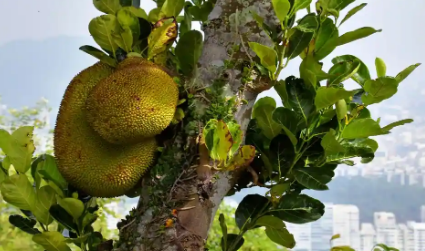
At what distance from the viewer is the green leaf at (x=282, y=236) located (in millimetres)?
684

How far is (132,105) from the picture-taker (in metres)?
0.61

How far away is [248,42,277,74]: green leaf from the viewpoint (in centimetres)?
60

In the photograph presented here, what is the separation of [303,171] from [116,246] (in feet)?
0.90

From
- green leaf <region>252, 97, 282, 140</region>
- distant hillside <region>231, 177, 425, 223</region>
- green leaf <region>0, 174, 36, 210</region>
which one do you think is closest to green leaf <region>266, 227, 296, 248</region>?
green leaf <region>252, 97, 282, 140</region>

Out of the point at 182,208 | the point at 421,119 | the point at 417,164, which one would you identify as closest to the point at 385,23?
the point at 421,119

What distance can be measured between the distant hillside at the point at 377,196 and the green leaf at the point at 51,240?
1.17m

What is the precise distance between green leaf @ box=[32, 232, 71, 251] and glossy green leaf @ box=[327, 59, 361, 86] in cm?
43

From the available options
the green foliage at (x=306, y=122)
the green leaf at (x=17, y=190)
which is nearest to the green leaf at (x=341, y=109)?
the green foliage at (x=306, y=122)

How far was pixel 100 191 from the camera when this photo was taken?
67cm

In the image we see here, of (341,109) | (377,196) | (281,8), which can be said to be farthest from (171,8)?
(377,196)

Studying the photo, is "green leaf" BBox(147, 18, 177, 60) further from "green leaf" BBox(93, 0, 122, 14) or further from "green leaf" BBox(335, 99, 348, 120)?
"green leaf" BBox(335, 99, 348, 120)

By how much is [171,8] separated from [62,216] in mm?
339

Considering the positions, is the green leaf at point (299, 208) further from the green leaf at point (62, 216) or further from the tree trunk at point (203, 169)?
the green leaf at point (62, 216)

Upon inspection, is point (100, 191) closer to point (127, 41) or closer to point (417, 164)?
point (127, 41)
